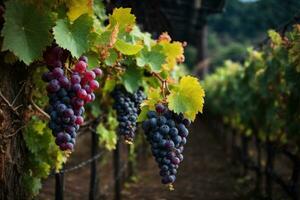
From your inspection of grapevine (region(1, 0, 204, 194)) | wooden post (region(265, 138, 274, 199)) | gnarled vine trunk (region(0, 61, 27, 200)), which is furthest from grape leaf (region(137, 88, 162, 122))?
wooden post (region(265, 138, 274, 199))

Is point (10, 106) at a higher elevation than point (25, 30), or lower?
lower

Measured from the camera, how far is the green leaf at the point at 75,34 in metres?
2.47

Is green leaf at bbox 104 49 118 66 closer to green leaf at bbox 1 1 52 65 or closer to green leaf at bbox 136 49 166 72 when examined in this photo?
green leaf at bbox 136 49 166 72

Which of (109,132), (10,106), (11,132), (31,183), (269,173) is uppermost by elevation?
(109,132)

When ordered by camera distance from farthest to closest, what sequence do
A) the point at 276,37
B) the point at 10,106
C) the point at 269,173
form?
the point at 269,173
the point at 276,37
the point at 10,106

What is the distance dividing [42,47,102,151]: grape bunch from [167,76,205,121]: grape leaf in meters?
0.50

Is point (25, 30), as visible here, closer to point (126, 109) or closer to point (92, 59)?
point (92, 59)

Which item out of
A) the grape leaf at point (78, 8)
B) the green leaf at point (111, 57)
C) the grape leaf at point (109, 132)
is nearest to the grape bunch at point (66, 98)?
the grape leaf at point (78, 8)

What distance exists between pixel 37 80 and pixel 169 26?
3.56 m

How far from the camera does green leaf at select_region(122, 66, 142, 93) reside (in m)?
3.69

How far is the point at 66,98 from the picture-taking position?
2.50m

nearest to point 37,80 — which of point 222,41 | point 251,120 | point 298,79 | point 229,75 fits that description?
point 298,79

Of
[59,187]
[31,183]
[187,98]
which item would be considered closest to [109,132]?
[59,187]

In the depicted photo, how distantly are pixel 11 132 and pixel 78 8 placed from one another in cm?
75
